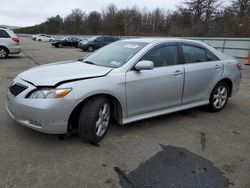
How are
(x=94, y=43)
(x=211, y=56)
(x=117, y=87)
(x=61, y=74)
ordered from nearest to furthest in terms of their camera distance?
(x=61, y=74) → (x=117, y=87) → (x=211, y=56) → (x=94, y=43)

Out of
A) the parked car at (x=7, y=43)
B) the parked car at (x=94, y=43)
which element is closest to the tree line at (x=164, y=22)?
the parked car at (x=94, y=43)

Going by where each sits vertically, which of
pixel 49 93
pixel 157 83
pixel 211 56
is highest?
pixel 211 56

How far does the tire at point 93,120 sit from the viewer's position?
3279 millimetres

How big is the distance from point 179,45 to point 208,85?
1059 millimetres

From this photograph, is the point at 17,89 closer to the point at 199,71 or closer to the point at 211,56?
the point at 199,71

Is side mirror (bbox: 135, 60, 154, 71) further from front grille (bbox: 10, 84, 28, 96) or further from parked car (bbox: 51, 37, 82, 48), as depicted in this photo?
parked car (bbox: 51, 37, 82, 48)

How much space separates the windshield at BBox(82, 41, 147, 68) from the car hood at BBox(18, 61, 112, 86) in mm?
266

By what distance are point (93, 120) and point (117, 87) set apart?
1.95 ft

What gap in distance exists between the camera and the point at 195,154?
11.0 feet

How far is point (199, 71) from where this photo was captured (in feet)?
15.1

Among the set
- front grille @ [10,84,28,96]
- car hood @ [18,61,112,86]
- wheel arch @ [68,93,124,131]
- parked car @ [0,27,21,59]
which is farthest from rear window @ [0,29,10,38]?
wheel arch @ [68,93,124,131]

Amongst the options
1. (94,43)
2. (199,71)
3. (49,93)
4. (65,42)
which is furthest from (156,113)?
(65,42)

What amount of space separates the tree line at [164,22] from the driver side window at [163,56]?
72.5 ft

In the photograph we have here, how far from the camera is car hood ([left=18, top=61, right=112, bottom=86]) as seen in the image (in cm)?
320
